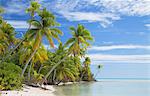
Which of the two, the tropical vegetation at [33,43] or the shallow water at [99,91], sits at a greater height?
the tropical vegetation at [33,43]

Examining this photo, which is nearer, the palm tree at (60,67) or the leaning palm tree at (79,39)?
the leaning palm tree at (79,39)

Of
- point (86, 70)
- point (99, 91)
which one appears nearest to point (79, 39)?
point (99, 91)

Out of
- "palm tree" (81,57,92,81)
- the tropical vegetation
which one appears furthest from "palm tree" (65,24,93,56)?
"palm tree" (81,57,92,81)

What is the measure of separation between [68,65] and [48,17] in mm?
18318

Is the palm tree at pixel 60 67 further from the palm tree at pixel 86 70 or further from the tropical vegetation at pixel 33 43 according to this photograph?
the palm tree at pixel 86 70

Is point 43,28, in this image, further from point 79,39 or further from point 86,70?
point 86,70

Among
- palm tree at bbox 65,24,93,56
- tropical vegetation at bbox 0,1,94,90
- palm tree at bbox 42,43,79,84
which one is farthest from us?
palm tree at bbox 42,43,79,84

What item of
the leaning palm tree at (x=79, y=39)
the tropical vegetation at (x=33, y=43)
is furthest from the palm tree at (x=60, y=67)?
the leaning palm tree at (x=79, y=39)

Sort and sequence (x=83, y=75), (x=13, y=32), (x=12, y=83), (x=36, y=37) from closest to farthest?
(x=12, y=83)
(x=36, y=37)
(x=13, y=32)
(x=83, y=75)

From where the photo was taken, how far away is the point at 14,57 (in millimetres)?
43844

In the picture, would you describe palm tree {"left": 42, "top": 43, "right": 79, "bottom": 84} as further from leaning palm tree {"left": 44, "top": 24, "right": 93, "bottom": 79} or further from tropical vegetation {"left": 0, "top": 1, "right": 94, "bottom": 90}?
leaning palm tree {"left": 44, "top": 24, "right": 93, "bottom": 79}

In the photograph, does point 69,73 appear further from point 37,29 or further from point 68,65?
point 37,29

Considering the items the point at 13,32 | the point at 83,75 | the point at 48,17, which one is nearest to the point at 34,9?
the point at 48,17

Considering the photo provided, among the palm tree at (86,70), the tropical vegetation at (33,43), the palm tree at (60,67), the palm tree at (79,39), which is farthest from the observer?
the palm tree at (86,70)
